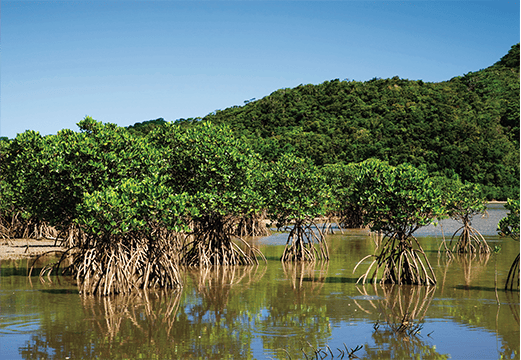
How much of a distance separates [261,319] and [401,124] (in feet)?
265

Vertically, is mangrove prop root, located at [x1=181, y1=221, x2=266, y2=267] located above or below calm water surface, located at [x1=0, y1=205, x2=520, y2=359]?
above

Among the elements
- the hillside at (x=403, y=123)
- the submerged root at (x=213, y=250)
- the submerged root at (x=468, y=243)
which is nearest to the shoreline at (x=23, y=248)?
the submerged root at (x=213, y=250)

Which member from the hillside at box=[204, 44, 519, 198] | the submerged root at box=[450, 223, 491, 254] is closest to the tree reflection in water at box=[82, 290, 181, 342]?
the submerged root at box=[450, 223, 491, 254]

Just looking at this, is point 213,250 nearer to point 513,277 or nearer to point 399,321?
point 399,321

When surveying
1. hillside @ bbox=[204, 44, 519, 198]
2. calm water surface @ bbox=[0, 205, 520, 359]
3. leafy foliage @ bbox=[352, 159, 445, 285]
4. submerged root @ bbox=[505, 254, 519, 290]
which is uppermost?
hillside @ bbox=[204, 44, 519, 198]

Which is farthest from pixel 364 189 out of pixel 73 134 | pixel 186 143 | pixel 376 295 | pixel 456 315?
pixel 73 134

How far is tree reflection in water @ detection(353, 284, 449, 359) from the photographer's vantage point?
36.3 feet

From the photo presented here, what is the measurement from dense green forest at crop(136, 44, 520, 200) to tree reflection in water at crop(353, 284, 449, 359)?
5348 centimetres

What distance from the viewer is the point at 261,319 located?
1393 cm

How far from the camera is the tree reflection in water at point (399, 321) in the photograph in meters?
11.1

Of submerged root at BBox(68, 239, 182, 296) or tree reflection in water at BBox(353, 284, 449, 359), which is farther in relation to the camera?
submerged root at BBox(68, 239, 182, 296)

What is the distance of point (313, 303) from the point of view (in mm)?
15750

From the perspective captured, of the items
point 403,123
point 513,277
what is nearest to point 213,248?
point 513,277

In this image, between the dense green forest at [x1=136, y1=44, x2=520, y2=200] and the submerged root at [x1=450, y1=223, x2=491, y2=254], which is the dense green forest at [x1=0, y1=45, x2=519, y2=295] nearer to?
the submerged root at [x1=450, y1=223, x2=491, y2=254]
